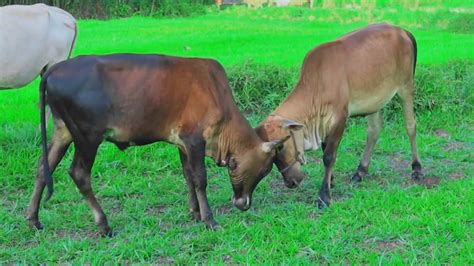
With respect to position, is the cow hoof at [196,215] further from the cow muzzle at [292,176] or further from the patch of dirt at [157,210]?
the cow muzzle at [292,176]

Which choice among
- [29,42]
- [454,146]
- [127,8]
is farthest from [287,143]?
[127,8]

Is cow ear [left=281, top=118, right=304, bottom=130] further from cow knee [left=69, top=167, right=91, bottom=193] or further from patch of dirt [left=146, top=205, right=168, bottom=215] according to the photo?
cow knee [left=69, top=167, right=91, bottom=193]

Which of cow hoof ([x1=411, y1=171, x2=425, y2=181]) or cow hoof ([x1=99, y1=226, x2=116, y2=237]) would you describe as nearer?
cow hoof ([x1=99, y1=226, x2=116, y2=237])

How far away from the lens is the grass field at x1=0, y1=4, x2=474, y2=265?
4.91 meters

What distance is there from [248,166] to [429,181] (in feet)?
6.69

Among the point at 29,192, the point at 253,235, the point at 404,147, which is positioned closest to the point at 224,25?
the point at 404,147

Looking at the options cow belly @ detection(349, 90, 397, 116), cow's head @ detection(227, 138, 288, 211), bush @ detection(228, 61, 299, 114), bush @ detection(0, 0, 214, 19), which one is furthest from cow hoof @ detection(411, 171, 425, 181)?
bush @ detection(0, 0, 214, 19)

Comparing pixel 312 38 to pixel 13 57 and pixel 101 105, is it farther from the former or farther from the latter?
pixel 101 105

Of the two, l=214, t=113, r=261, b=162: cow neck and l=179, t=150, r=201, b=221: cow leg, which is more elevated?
l=214, t=113, r=261, b=162: cow neck

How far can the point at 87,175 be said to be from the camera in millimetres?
5246

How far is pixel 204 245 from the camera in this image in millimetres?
5012

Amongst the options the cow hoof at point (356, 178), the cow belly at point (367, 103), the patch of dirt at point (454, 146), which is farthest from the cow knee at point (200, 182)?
the patch of dirt at point (454, 146)

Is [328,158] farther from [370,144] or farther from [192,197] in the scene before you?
[192,197]

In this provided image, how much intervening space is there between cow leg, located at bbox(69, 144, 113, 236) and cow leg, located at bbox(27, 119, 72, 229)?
315 mm
